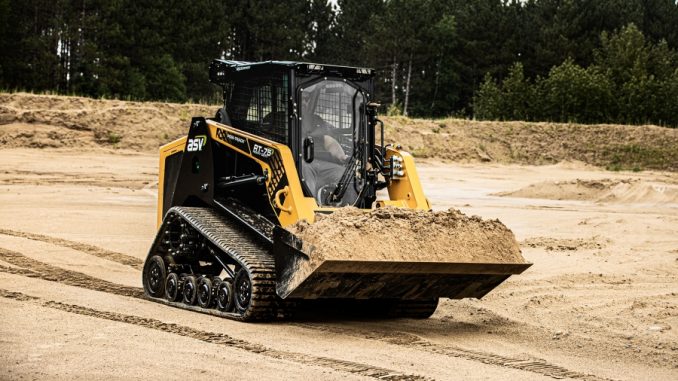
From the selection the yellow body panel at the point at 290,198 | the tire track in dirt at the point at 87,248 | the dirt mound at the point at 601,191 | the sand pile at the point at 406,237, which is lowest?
A: the tire track in dirt at the point at 87,248

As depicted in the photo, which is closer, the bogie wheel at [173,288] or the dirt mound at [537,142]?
the bogie wheel at [173,288]

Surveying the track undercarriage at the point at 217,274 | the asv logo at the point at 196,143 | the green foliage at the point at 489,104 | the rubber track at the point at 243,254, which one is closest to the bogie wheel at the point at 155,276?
the track undercarriage at the point at 217,274

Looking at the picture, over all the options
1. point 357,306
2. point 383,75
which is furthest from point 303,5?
point 357,306

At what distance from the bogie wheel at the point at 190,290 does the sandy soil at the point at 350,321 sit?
0.28m

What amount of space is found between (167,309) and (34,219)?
7.77 m

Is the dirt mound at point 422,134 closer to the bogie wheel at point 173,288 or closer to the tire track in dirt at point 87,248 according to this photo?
the tire track in dirt at point 87,248

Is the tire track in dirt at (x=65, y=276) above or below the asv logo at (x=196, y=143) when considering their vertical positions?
below

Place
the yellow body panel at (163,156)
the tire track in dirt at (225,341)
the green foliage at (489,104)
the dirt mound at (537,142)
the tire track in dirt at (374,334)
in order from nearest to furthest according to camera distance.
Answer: the tire track in dirt at (225,341) → the tire track in dirt at (374,334) → the yellow body panel at (163,156) → the dirt mound at (537,142) → the green foliage at (489,104)

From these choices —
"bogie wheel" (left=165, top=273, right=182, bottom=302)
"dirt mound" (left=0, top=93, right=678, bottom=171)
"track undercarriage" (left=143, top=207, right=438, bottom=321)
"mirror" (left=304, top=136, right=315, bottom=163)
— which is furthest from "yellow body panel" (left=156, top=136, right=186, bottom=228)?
"dirt mound" (left=0, top=93, right=678, bottom=171)

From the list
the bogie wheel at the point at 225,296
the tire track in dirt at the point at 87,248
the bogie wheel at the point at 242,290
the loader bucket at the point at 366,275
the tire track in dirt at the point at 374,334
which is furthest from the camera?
the tire track in dirt at the point at 87,248

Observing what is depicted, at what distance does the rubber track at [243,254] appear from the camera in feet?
35.8

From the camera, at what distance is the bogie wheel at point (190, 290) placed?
39.7 ft

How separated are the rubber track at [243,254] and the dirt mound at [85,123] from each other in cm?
1727

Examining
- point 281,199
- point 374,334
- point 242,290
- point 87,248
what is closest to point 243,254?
point 242,290
